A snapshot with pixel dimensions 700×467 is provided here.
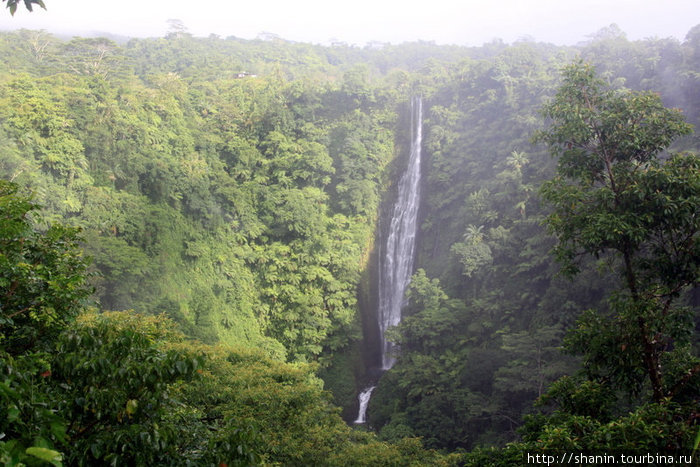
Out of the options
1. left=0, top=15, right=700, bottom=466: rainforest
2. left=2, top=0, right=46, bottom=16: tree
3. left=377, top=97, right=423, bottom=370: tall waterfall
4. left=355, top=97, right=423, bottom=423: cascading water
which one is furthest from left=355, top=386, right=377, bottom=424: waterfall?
left=2, top=0, right=46, bottom=16: tree

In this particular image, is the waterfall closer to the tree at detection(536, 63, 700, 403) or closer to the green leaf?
the tree at detection(536, 63, 700, 403)

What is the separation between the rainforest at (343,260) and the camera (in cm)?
329

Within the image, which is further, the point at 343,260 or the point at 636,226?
the point at 343,260

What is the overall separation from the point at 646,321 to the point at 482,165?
17.1 m

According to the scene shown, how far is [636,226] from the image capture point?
4434 millimetres

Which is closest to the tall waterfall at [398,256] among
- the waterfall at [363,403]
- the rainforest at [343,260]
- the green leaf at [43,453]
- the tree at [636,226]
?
the rainforest at [343,260]

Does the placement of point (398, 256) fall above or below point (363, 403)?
above

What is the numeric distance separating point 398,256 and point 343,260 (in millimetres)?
3393

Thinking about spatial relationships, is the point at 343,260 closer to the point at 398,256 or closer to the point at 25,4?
the point at 398,256

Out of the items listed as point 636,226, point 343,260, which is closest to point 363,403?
point 343,260

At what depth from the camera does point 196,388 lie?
7.41 metres

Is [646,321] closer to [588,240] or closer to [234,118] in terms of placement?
[588,240]

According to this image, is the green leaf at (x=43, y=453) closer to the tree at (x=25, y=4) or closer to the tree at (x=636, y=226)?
the tree at (x=25, y=4)

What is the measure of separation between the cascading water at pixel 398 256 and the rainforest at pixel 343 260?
24cm
